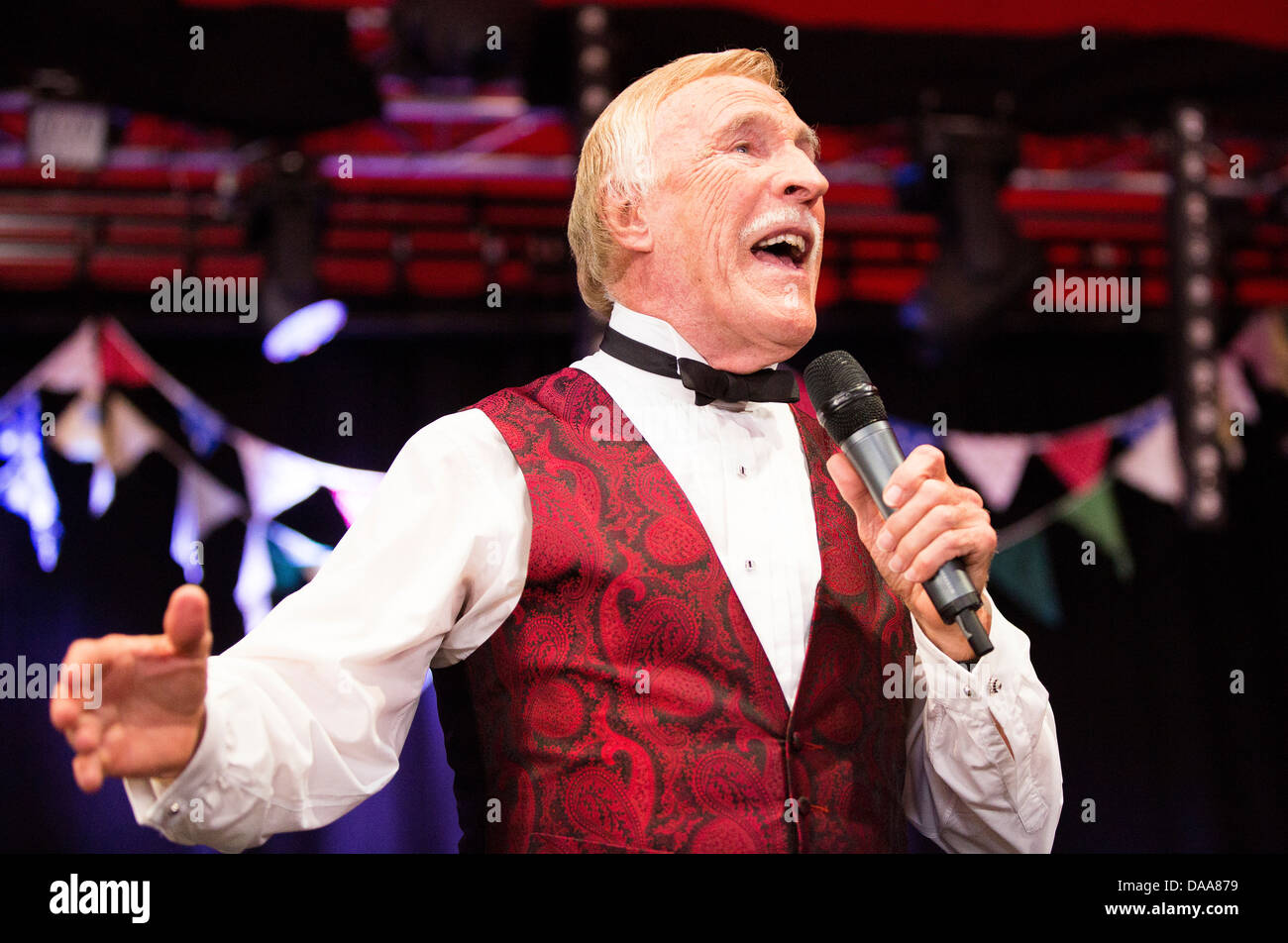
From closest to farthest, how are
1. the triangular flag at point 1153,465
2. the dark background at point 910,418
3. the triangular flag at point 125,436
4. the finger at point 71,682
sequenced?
the finger at point 71,682 < the dark background at point 910,418 < the triangular flag at point 125,436 < the triangular flag at point 1153,465

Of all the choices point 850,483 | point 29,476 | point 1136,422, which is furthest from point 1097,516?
point 29,476

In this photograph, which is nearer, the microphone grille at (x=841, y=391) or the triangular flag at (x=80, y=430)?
the microphone grille at (x=841, y=391)

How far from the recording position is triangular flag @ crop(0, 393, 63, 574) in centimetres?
332

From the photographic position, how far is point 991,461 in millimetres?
3801

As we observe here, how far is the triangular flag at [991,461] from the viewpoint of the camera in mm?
3742

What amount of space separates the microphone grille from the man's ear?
345 millimetres

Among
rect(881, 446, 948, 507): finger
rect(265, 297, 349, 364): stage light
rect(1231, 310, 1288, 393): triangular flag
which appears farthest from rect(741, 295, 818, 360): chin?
rect(1231, 310, 1288, 393): triangular flag

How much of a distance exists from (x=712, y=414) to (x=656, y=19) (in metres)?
1.42

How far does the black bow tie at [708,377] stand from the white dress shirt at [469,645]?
0.05 feet

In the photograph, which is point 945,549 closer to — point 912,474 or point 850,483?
point 912,474

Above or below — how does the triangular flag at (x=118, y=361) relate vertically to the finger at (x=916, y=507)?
above

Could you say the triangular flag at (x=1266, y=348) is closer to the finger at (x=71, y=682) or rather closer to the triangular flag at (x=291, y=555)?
the triangular flag at (x=291, y=555)

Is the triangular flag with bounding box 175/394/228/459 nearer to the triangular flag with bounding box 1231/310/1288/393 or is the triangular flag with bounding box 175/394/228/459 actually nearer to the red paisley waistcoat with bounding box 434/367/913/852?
the red paisley waistcoat with bounding box 434/367/913/852

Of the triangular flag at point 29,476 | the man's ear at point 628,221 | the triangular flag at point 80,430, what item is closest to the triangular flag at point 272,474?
the triangular flag at point 80,430
